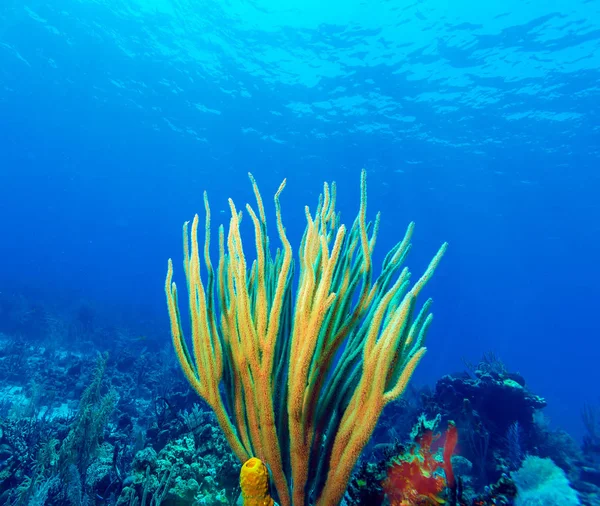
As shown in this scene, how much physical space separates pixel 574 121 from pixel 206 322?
3004cm

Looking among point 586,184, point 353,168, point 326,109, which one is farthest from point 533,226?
point 326,109

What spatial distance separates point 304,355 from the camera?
191cm

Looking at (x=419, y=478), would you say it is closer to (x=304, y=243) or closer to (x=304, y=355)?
(x=304, y=355)

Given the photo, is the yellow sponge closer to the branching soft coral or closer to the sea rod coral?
the sea rod coral

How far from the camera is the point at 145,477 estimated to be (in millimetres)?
3051

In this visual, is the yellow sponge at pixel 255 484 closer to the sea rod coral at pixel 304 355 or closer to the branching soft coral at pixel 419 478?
the sea rod coral at pixel 304 355

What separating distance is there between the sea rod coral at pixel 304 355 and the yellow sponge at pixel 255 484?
1.24 feet

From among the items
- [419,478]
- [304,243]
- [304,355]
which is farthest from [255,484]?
[304,243]

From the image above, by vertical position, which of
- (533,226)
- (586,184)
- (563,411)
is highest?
(533,226)

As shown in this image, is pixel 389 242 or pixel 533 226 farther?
pixel 389 242

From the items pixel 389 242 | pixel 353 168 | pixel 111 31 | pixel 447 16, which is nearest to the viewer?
pixel 447 16

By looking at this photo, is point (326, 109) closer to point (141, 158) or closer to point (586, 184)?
point (586, 184)

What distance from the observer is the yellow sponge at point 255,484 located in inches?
66.3

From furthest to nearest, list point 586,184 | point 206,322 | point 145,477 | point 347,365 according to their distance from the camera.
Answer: point 586,184, point 145,477, point 347,365, point 206,322
